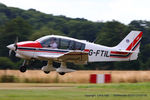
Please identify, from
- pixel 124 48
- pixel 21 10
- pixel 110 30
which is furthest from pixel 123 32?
pixel 21 10

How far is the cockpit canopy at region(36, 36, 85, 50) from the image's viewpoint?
2247cm

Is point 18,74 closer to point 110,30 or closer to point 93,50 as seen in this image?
point 93,50

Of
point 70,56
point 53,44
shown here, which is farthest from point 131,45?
point 53,44

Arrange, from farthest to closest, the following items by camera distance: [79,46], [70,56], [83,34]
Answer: [83,34], [79,46], [70,56]

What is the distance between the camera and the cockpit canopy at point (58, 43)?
22469 millimetres

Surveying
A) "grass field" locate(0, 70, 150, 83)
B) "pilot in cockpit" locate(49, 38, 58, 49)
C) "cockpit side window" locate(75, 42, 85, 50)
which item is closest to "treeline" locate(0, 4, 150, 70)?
"grass field" locate(0, 70, 150, 83)

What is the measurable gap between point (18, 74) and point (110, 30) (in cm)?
4172

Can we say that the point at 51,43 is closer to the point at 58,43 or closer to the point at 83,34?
the point at 58,43

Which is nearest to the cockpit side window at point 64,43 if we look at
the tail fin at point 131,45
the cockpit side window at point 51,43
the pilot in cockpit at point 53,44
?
the cockpit side window at point 51,43

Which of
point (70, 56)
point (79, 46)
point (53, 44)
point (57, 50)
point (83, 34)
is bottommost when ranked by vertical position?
point (83, 34)

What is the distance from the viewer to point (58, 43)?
2258 centimetres

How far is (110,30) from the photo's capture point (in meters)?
65.2

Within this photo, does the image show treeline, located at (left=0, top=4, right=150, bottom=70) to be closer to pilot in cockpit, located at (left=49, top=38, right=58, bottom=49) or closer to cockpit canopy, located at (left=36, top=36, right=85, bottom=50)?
cockpit canopy, located at (left=36, top=36, right=85, bottom=50)

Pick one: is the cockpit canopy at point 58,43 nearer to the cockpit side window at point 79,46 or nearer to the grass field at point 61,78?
the cockpit side window at point 79,46
